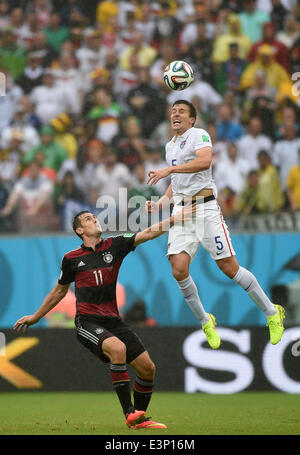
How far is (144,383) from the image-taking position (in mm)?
9531

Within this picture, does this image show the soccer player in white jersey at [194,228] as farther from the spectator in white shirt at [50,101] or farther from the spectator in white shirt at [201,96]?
the spectator in white shirt at [50,101]

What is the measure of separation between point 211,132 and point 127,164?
5.03 feet

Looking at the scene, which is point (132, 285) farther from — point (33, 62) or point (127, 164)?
point (33, 62)

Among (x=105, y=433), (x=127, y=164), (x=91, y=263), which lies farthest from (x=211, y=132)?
(x=105, y=433)

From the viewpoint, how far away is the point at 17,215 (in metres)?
14.3

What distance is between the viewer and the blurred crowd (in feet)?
48.5

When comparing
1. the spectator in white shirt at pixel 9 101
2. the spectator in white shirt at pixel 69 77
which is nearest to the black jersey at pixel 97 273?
the spectator in white shirt at pixel 9 101

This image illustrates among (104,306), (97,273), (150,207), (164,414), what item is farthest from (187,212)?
(164,414)

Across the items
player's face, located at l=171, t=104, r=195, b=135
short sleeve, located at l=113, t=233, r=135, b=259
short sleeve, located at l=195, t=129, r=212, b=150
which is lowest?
short sleeve, located at l=113, t=233, r=135, b=259

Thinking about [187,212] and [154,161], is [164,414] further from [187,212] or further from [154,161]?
[154,161]

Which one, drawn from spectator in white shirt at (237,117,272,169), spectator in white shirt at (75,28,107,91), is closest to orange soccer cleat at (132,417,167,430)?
spectator in white shirt at (237,117,272,169)

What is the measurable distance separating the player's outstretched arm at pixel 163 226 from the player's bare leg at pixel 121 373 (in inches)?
40.9

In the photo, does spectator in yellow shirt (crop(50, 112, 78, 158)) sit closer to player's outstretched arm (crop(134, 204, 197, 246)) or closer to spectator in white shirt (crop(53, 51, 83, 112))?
spectator in white shirt (crop(53, 51, 83, 112))

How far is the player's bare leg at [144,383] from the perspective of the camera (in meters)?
9.20
